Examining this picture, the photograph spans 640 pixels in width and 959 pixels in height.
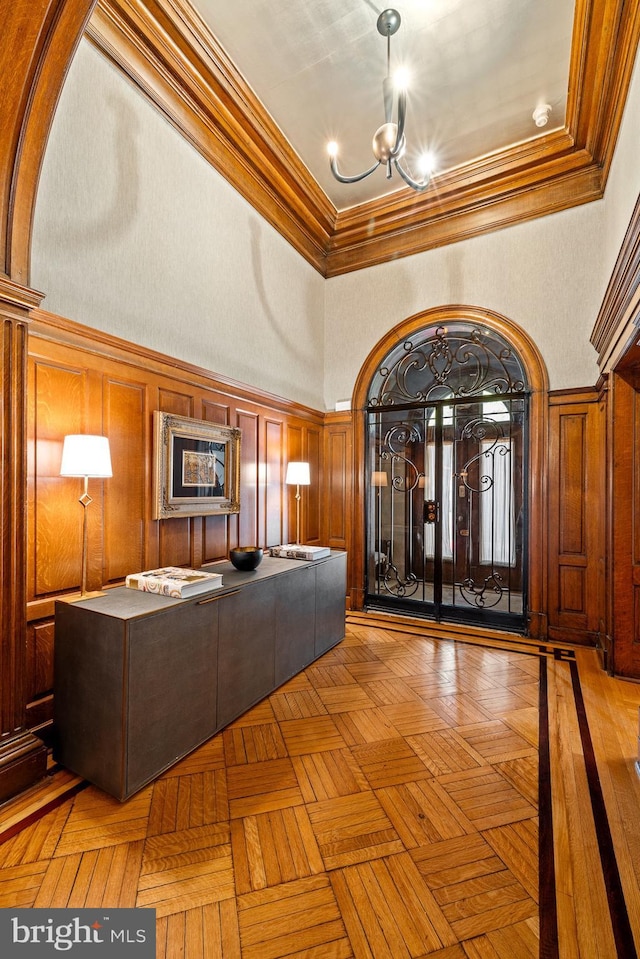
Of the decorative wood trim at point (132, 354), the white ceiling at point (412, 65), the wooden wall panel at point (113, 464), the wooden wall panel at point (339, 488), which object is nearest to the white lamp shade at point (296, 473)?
the wooden wall panel at point (113, 464)

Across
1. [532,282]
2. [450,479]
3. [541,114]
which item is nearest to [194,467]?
[450,479]

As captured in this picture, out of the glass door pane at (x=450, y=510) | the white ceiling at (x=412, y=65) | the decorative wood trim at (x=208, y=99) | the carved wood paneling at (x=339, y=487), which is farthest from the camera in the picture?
the carved wood paneling at (x=339, y=487)

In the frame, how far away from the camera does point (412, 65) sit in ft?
10.6

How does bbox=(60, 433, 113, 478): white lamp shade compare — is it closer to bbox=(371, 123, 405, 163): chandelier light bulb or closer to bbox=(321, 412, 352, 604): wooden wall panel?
bbox=(371, 123, 405, 163): chandelier light bulb

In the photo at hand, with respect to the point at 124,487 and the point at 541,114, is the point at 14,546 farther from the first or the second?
the point at 541,114

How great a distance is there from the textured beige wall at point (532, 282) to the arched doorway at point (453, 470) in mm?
177

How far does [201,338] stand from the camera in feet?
11.3

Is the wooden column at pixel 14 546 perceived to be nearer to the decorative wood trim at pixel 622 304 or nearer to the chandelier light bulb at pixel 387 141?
the chandelier light bulb at pixel 387 141

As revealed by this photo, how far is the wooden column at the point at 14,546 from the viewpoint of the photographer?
1964 mm

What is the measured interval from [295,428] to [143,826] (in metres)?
3.60

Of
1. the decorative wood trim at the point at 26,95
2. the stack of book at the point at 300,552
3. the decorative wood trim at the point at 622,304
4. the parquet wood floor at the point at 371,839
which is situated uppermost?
the decorative wood trim at the point at 26,95

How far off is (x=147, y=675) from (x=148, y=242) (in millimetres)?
2795

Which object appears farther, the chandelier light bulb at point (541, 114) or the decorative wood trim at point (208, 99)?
the chandelier light bulb at point (541, 114)

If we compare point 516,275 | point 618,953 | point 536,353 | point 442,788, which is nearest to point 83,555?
point 442,788
